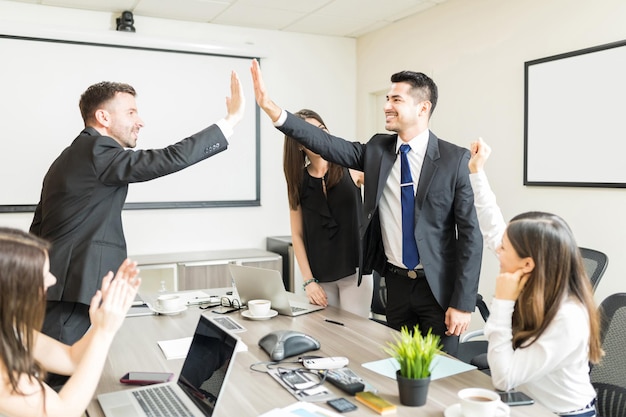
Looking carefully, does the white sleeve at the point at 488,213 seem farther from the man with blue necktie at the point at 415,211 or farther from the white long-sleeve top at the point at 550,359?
the white long-sleeve top at the point at 550,359

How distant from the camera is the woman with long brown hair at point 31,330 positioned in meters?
1.33

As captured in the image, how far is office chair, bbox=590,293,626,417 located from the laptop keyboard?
1.47 meters

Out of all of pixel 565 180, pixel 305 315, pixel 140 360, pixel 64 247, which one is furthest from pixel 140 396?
pixel 565 180

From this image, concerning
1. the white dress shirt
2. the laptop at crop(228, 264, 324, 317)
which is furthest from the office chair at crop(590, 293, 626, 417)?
the laptop at crop(228, 264, 324, 317)

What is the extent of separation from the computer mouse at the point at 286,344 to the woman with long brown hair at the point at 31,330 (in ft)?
1.95

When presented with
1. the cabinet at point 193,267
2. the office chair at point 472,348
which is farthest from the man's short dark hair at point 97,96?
the cabinet at point 193,267

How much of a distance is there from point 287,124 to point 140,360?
3.60 feet

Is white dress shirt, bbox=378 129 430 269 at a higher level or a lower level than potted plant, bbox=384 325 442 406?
higher

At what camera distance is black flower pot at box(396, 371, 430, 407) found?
1521 millimetres

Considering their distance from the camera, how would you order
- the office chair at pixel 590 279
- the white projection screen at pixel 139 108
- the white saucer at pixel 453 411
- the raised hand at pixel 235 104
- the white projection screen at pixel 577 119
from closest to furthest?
1. the white saucer at pixel 453 411
2. the raised hand at pixel 235 104
3. the office chair at pixel 590 279
4. the white projection screen at pixel 577 119
5. the white projection screen at pixel 139 108

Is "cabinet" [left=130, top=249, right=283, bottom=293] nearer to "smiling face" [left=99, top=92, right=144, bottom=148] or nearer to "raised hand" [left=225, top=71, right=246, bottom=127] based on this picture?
"smiling face" [left=99, top=92, right=144, bottom=148]

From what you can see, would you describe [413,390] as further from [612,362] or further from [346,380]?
[612,362]

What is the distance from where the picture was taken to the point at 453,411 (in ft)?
4.81

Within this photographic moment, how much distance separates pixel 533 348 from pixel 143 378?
1.14m
